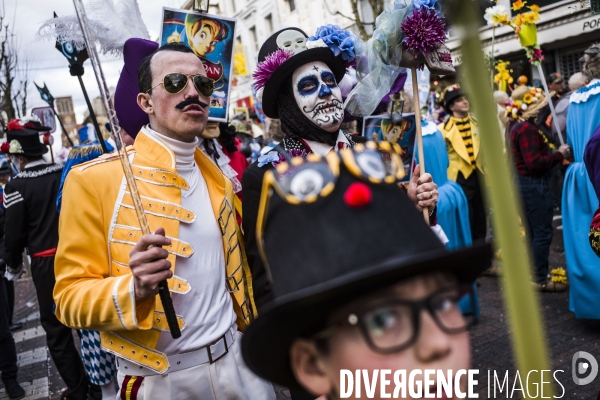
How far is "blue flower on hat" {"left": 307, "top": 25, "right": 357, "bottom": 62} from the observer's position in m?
2.45

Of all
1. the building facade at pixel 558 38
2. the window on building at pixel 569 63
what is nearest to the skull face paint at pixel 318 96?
the building facade at pixel 558 38

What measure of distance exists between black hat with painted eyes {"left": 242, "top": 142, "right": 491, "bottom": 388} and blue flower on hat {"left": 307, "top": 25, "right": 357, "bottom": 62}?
1.40 meters

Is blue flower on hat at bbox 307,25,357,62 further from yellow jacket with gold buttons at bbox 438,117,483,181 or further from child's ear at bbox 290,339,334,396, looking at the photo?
yellow jacket with gold buttons at bbox 438,117,483,181

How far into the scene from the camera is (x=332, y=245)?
40.3 inches

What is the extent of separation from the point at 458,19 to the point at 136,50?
7.53 feet

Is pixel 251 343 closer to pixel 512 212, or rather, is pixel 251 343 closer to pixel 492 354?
pixel 512 212

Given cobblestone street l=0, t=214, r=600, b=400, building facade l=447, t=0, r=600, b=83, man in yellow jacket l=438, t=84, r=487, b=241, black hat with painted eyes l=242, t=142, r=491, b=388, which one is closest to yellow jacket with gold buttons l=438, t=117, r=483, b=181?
man in yellow jacket l=438, t=84, r=487, b=241

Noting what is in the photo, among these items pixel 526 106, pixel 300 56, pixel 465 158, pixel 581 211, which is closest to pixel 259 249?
pixel 300 56

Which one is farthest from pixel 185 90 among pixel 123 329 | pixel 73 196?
pixel 123 329

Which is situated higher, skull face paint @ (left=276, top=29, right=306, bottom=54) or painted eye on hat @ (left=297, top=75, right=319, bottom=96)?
skull face paint @ (left=276, top=29, right=306, bottom=54)

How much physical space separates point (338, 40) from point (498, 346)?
3.07 meters

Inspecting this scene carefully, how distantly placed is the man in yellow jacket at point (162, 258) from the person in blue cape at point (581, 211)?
310 cm

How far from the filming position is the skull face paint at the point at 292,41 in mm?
2578

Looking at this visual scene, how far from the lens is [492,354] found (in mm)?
4234
